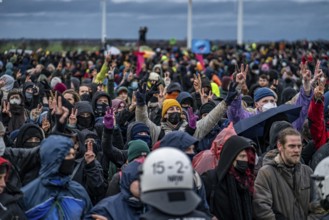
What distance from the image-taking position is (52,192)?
20.0 feet

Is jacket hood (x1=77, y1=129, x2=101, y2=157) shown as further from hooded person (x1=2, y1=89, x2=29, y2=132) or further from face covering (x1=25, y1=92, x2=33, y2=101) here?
face covering (x1=25, y1=92, x2=33, y2=101)

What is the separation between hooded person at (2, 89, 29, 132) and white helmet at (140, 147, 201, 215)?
6909mm

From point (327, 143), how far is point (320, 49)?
99.5ft

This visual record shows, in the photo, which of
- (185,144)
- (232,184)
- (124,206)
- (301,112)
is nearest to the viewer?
(124,206)

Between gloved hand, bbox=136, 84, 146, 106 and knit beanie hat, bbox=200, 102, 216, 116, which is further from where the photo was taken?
knit beanie hat, bbox=200, 102, 216, 116

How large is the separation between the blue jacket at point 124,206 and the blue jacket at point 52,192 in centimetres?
27

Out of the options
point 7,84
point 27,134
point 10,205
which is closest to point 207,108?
point 27,134

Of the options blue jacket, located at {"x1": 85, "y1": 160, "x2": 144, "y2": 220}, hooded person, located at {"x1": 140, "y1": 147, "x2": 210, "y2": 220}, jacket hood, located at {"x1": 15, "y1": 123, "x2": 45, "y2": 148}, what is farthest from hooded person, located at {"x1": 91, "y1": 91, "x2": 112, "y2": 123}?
hooded person, located at {"x1": 140, "y1": 147, "x2": 210, "y2": 220}

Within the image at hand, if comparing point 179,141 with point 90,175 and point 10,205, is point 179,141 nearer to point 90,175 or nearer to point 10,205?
point 90,175

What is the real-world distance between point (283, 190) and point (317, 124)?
1991mm

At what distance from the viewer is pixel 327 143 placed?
8.32 metres

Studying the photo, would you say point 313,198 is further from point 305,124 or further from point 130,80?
point 130,80

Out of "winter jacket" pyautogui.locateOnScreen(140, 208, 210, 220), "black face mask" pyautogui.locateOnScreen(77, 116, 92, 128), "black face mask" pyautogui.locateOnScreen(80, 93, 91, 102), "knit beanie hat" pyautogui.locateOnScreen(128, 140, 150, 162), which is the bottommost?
"winter jacket" pyautogui.locateOnScreen(140, 208, 210, 220)

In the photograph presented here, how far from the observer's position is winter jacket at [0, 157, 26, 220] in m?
5.88
